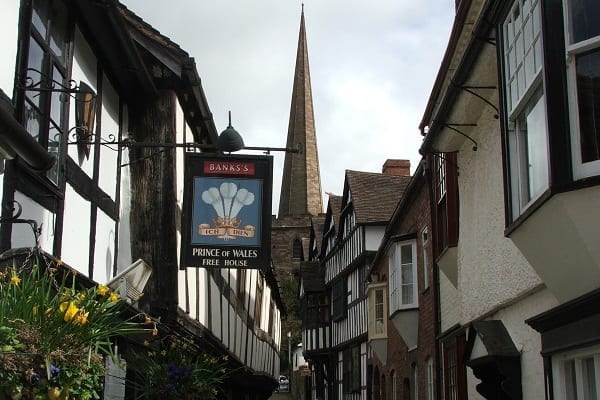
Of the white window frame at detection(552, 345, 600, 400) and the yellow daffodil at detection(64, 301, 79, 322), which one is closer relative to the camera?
the yellow daffodil at detection(64, 301, 79, 322)

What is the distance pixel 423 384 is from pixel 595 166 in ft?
39.3

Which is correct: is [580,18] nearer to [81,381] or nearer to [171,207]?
[81,381]

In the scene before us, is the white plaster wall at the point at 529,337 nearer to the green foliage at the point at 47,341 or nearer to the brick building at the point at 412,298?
the green foliage at the point at 47,341

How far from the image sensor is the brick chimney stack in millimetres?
34562

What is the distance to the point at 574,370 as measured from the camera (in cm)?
686

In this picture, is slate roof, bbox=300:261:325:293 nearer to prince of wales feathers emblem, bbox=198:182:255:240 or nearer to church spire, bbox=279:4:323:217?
prince of wales feathers emblem, bbox=198:182:255:240

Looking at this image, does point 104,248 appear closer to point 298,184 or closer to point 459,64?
point 459,64

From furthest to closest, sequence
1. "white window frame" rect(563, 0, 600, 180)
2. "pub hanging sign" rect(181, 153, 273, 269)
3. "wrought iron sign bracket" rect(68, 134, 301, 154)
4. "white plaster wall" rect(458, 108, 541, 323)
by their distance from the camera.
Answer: "pub hanging sign" rect(181, 153, 273, 269) → "wrought iron sign bracket" rect(68, 134, 301, 154) → "white plaster wall" rect(458, 108, 541, 323) → "white window frame" rect(563, 0, 600, 180)

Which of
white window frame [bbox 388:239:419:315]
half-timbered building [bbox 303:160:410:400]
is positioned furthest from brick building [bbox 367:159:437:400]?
half-timbered building [bbox 303:160:410:400]

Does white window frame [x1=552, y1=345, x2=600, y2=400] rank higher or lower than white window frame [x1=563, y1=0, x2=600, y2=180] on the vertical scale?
lower

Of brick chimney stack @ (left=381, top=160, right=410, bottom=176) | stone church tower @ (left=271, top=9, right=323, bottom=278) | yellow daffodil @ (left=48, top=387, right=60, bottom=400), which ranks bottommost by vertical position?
yellow daffodil @ (left=48, top=387, right=60, bottom=400)

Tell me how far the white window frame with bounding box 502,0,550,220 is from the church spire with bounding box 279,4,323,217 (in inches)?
2753

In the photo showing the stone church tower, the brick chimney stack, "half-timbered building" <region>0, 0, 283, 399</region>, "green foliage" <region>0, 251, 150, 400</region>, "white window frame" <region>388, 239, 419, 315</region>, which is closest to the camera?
"green foliage" <region>0, 251, 150, 400</region>

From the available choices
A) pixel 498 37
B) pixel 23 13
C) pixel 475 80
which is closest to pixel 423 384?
pixel 475 80
